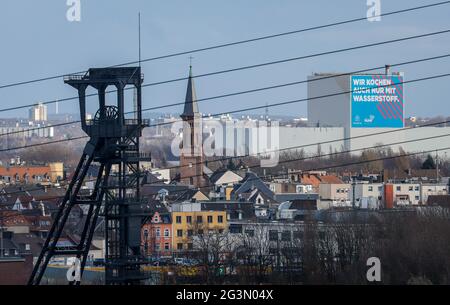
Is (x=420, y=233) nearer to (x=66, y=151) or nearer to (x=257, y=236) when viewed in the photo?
(x=257, y=236)

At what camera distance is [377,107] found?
70812 mm

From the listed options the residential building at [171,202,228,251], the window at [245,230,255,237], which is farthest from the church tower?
the window at [245,230,255,237]

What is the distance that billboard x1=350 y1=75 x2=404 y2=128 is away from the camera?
6912cm

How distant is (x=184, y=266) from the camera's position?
19.1 metres

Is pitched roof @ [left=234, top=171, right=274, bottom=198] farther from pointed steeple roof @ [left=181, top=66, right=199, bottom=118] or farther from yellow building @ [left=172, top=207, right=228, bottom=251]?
yellow building @ [left=172, top=207, right=228, bottom=251]

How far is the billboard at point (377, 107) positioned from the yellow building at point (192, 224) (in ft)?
132

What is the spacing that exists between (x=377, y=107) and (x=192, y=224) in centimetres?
4414

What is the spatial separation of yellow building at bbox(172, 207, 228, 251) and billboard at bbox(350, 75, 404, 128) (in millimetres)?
40193

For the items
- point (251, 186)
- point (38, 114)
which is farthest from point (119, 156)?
point (38, 114)

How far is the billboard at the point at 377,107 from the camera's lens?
6912cm

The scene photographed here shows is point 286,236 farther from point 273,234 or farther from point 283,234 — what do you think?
point 273,234
